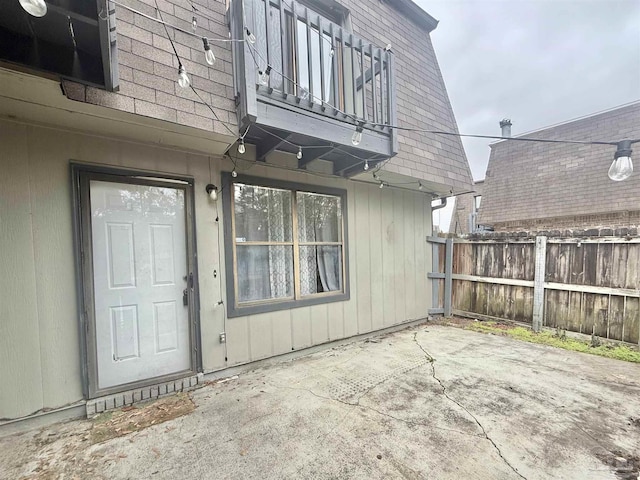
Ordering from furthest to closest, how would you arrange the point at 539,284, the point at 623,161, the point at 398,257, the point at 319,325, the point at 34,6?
the point at 398,257
the point at 539,284
the point at 319,325
the point at 623,161
the point at 34,6

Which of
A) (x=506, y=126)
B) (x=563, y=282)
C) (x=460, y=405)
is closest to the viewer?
(x=460, y=405)

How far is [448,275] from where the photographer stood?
5.34 metres

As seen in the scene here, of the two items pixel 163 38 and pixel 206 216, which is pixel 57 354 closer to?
pixel 206 216

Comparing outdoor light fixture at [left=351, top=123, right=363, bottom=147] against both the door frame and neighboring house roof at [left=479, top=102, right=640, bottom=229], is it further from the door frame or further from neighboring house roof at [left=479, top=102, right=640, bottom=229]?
neighboring house roof at [left=479, top=102, right=640, bottom=229]

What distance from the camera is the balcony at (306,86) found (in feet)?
7.78

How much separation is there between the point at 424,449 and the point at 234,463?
1224 millimetres

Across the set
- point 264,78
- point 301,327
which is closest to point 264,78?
point 264,78

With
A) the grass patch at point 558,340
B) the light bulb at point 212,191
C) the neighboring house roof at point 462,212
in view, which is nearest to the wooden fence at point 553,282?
the grass patch at point 558,340

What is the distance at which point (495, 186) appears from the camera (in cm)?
970

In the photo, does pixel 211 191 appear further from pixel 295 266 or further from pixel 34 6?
pixel 34 6

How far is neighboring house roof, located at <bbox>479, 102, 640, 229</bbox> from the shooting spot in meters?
7.18

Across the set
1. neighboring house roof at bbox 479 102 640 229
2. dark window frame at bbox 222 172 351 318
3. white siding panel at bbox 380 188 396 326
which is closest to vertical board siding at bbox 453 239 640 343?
white siding panel at bbox 380 188 396 326

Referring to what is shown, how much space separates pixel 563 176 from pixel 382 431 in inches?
389

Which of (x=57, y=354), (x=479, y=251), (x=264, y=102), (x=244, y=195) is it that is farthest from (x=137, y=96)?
(x=479, y=251)
